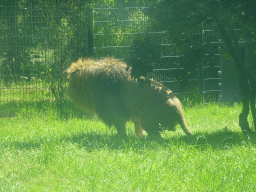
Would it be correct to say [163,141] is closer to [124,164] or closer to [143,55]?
[143,55]

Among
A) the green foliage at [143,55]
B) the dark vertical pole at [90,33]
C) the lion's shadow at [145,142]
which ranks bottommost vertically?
the lion's shadow at [145,142]

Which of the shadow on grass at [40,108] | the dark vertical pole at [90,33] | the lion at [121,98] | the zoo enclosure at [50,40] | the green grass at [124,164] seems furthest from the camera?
the dark vertical pole at [90,33]

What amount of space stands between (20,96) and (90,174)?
14.5 ft

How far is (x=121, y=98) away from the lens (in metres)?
5.61

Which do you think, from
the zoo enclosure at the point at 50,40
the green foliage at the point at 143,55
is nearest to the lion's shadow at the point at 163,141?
the green foliage at the point at 143,55

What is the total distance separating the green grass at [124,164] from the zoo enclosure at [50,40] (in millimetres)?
1870

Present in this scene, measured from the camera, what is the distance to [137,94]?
18.0 feet

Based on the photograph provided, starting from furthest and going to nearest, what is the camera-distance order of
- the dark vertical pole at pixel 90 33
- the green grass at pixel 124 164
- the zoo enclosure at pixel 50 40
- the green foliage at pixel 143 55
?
the dark vertical pole at pixel 90 33 < the zoo enclosure at pixel 50 40 < the green foliage at pixel 143 55 < the green grass at pixel 124 164

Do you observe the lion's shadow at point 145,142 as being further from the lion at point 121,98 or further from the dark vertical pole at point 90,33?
the dark vertical pole at point 90,33

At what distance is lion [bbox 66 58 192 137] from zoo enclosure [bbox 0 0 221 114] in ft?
5.88

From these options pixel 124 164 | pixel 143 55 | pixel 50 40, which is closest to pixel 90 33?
pixel 50 40

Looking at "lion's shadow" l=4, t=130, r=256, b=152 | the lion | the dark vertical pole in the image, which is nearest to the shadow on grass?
the dark vertical pole

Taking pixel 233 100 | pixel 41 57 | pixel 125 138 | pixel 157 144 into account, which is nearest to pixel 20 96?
pixel 41 57

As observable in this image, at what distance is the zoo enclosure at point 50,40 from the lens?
24.5 feet
